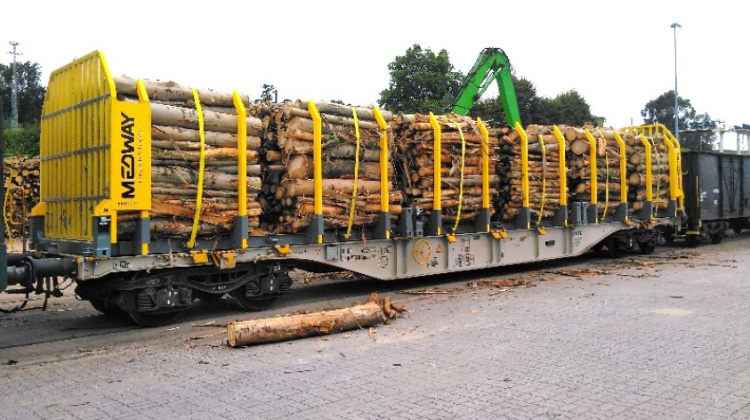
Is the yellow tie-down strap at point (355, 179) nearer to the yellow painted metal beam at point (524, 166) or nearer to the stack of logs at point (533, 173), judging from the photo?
the stack of logs at point (533, 173)

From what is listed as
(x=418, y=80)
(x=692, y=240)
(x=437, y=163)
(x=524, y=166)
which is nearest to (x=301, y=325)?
(x=437, y=163)

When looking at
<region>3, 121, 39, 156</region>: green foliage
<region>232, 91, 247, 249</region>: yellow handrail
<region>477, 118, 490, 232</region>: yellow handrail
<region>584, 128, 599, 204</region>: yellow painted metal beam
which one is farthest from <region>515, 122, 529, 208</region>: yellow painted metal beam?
<region>3, 121, 39, 156</region>: green foliage

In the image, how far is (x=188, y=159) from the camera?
343 inches

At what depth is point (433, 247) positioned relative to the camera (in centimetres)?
1234

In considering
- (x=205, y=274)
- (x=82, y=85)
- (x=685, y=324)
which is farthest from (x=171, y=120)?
(x=685, y=324)

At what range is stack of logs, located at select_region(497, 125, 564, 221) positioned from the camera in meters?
13.9

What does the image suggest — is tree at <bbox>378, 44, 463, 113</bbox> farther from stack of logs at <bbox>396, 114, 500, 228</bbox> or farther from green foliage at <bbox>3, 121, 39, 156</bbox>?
stack of logs at <bbox>396, 114, 500, 228</bbox>

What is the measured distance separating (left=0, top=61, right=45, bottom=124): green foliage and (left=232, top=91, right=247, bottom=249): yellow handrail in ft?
175

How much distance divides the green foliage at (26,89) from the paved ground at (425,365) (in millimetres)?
52978

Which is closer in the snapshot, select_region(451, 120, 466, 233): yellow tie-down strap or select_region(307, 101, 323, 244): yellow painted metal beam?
select_region(307, 101, 323, 244): yellow painted metal beam

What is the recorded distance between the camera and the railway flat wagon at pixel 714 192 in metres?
19.9

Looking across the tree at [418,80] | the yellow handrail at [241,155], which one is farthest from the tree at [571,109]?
the yellow handrail at [241,155]

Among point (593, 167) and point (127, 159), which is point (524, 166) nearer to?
point (593, 167)

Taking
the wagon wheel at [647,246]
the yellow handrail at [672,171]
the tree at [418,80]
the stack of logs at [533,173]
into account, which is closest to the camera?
the stack of logs at [533,173]
